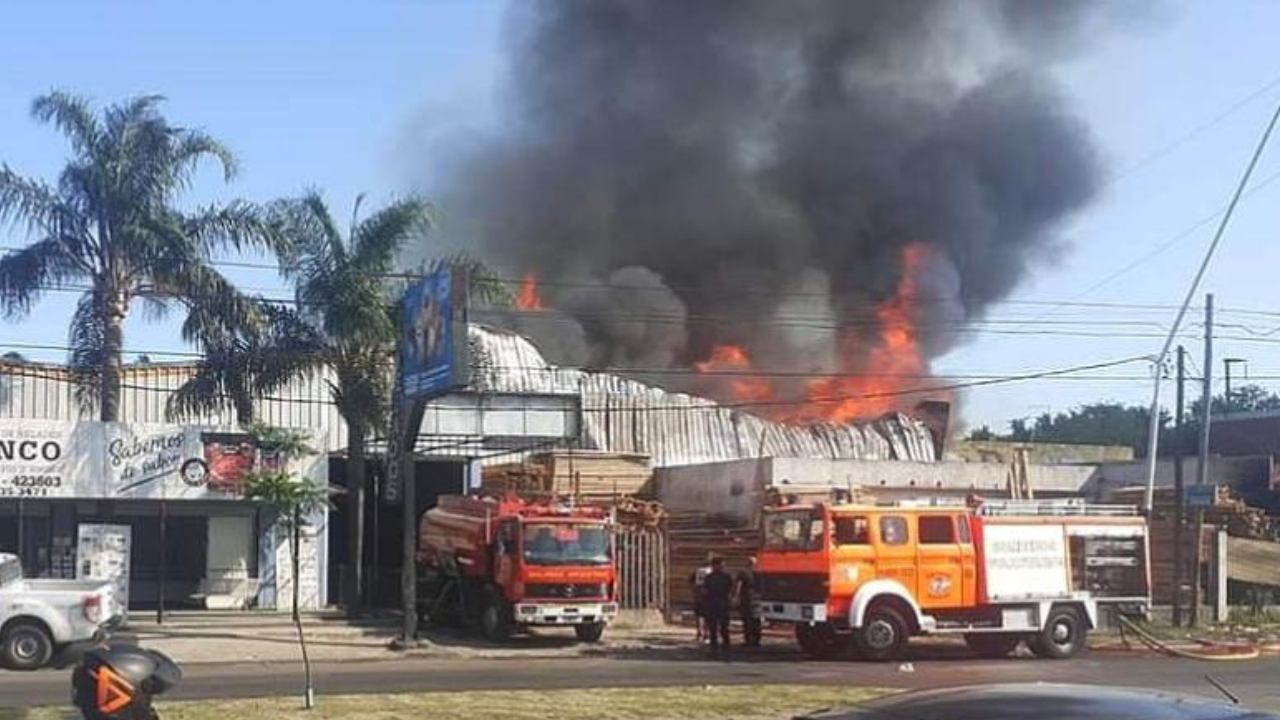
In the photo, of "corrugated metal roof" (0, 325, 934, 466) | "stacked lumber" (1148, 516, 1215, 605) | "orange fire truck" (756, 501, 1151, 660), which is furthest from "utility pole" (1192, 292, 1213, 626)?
"corrugated metal roof" (0, 325, 934, 466)

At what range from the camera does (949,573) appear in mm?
26750

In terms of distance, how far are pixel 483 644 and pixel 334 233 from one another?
27.0 ft

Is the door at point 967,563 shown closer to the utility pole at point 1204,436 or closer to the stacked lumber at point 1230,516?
the utility pole at point 1204,436

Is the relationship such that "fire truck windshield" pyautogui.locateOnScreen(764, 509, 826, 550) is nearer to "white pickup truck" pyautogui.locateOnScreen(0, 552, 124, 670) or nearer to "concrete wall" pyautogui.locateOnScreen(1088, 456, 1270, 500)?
"white pickup truck" pyautogui.locateOnScreen(0, 552, 124, 670)

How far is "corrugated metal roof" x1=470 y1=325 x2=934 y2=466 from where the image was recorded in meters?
45.8

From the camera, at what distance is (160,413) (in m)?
40.0

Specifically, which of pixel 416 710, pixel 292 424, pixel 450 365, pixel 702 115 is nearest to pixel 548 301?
pixel 702 115

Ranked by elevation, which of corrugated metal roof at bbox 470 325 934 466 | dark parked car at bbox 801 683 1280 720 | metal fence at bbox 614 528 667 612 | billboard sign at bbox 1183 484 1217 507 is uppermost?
corrugated metal roof at bbox 470 325 934 466

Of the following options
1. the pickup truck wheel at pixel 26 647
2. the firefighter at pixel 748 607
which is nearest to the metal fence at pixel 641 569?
the firefighter at pixel 748 607

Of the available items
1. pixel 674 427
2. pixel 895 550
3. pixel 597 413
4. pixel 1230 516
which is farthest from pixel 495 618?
pixel 1230 516

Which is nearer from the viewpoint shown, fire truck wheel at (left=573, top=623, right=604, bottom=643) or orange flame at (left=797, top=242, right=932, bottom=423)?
fire truck wheel at (left=573, top=623, right=604, bottom=643)

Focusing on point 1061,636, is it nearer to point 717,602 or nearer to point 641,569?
point 717,602

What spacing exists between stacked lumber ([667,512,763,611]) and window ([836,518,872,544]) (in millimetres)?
7127

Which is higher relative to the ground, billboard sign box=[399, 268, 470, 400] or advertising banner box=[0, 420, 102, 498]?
billboard sign box=[399, 268, 470, 400]
